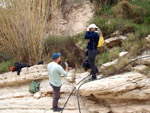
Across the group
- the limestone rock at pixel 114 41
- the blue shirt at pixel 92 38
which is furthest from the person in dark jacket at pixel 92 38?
the limestone rock at pixel 114 41

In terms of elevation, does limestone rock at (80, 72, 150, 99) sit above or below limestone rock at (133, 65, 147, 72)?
below

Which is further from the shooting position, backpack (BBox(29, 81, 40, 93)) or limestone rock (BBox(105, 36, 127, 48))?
limestone rock (BBox(105, 36, 127, 48))

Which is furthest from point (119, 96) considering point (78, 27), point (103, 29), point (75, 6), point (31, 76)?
point (75, 6)

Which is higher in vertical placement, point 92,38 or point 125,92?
point 92,38

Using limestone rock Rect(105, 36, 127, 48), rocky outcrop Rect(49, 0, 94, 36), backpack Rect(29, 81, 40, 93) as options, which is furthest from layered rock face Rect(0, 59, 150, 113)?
rocky outcrop Rect(49, 0, 94, 36)

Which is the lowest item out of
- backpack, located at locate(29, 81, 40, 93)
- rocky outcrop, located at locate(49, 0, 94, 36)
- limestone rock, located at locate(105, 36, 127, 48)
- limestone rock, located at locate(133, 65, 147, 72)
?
backpack, located at locate(29, 81, 40, 93)

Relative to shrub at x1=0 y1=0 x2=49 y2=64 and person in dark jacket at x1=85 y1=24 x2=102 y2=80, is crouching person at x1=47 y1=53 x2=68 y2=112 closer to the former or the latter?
person in dark jacket at x1=85 y1=24 x2=102 y2=80

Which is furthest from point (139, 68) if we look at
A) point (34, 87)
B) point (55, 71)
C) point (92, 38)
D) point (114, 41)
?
point (34, 87)

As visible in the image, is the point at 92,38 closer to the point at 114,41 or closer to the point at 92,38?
the point at 92,38

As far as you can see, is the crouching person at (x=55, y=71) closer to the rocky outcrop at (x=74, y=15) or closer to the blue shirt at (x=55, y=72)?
the blue shirt at (x=55, y=72)

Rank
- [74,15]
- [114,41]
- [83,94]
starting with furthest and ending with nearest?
[74,15]
[114,41]
[83,94]

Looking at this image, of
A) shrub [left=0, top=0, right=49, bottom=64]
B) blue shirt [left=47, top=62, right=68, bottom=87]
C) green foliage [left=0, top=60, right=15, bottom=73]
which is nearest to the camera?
blue shirt [left=47, top=62, right=68, bottom=87]

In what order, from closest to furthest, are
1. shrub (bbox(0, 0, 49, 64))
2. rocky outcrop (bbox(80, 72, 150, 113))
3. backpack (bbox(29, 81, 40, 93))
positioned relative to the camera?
rocky outcrop (bbox(80, 72, 150, 113)), backpack (bbox(29, 81, 40, 93)), shrub (bbox(0, 0, 49, 64))

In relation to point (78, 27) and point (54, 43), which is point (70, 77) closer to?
point (54, 43)
